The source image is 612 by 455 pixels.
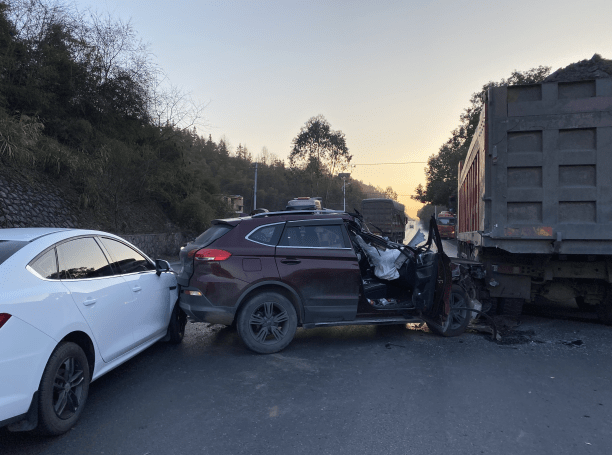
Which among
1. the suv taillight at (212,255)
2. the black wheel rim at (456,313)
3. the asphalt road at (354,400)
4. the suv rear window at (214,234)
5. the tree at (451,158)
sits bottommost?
the asphalt road at (354,400)

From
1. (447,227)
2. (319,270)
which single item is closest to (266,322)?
(319,270)

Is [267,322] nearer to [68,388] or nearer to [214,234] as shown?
[214,234]

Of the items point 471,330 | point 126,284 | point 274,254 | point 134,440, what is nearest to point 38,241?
point 126,284

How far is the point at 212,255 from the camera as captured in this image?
532cm

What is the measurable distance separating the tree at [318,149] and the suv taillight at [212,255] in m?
51.3

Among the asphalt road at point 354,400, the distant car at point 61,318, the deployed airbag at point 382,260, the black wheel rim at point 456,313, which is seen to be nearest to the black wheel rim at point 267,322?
the asphalt road at point 354,400

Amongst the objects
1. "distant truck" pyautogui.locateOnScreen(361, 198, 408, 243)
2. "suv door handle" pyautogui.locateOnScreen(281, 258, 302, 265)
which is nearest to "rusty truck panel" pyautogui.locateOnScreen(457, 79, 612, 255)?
"suv door handle" pyautogui.locateOnScreen(281, 258, 302, 265)

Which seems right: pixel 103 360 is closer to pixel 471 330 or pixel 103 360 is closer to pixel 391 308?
pixel 391 308

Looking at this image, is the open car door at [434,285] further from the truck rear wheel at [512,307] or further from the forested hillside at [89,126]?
the forested hillside at [89,126]

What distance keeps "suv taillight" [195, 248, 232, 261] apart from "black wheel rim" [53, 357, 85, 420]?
2.01 meters

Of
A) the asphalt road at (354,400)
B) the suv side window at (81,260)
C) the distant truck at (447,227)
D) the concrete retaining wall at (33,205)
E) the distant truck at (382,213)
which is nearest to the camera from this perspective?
the asphalt road at (354,400)

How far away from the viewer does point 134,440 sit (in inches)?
129

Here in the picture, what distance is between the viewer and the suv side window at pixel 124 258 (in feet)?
14.9

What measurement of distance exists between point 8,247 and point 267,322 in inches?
112
